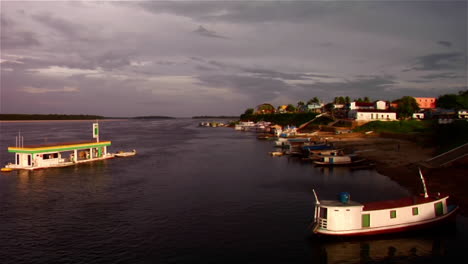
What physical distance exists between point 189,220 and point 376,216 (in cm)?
1506

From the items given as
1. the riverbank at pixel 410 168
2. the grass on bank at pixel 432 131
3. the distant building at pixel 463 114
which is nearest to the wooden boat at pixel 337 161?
the riverbank at pixel 410 168

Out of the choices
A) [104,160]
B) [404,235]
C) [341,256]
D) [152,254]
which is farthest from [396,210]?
[104,160]

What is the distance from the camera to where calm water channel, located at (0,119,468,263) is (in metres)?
22.2

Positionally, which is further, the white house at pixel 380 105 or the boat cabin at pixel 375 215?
the white house at pixel 380 105

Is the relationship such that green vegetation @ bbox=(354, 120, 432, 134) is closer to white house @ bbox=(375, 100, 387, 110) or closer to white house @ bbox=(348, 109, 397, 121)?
white house @ bbox=(348, 109, 397, 121)

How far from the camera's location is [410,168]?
4641 centimetres

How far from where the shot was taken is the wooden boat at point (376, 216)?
77.1 feet

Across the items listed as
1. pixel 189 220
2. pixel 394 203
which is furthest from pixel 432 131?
pixel 189 220

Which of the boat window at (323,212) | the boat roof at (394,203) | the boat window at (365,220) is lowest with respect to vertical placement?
the boat window at (365,220)

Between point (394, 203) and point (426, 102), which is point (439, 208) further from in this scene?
point (426, 102)

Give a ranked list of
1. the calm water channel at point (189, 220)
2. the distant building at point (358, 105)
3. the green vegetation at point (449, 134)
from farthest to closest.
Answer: the distant building at point (358, 105) < the green vegetation at point (449, 134) < the calm water channel at point (189, 220)

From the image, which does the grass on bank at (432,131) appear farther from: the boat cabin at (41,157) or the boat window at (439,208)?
the boat cabin at (41,157)

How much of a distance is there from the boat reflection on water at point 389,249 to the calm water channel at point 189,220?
0.07 m

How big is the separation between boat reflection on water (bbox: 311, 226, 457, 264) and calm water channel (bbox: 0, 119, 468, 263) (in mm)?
68
